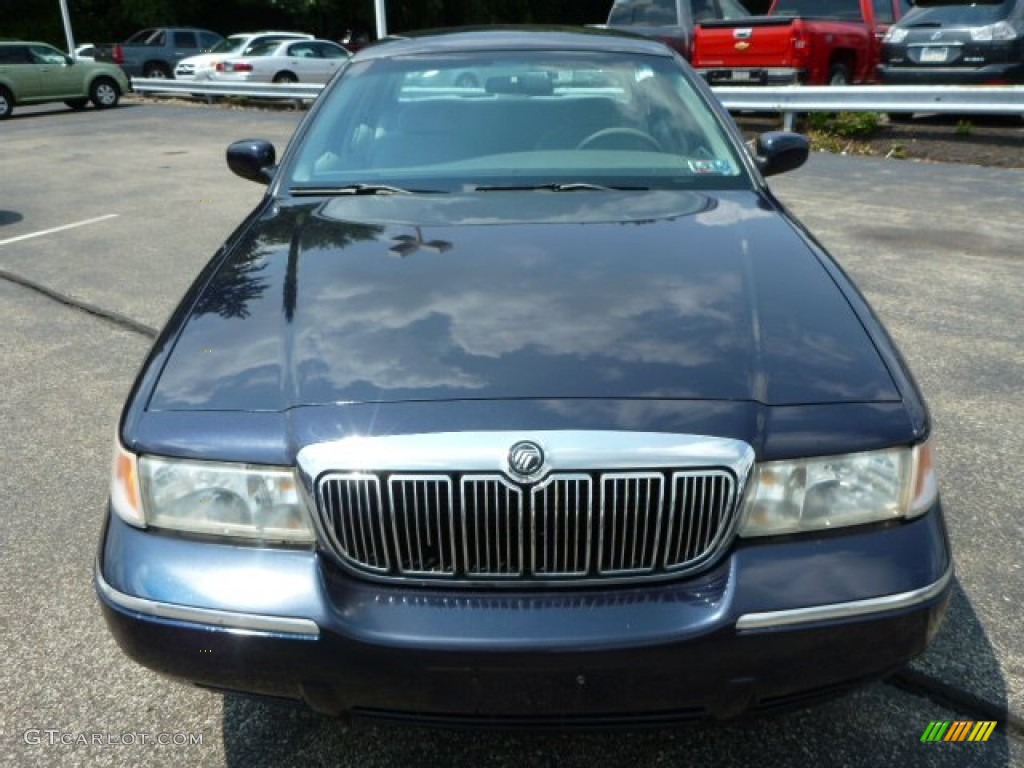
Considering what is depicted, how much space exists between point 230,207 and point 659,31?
8539 millimetres

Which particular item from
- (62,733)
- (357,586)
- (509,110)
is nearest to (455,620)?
(357,586)

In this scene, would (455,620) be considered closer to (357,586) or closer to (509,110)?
(357,586)

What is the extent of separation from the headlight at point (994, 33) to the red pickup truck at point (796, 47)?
91.3 inches

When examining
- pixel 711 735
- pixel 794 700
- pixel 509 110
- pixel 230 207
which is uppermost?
pixel 509 110

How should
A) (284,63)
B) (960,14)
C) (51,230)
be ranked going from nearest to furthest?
(51,230) < (960,14) < (284,63)

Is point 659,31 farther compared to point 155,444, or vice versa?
point 659,31

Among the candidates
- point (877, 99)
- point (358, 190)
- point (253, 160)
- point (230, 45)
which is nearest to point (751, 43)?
point (877, 99)

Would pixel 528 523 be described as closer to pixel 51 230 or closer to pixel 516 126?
pixel 516 126

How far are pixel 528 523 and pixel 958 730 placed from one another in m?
1.28

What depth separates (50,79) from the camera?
2094 centimetres

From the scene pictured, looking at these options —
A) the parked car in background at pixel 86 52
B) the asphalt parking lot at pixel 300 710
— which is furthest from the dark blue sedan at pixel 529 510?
the parked car in background at pixel 86 52

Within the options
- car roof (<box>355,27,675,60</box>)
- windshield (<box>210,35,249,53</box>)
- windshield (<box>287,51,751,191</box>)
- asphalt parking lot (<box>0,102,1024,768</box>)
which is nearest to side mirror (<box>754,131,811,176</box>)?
windshield (<box>287,51,751,191</box>)

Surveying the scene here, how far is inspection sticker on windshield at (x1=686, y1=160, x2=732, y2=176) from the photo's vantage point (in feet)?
11.0

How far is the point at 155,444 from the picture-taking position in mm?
1999
